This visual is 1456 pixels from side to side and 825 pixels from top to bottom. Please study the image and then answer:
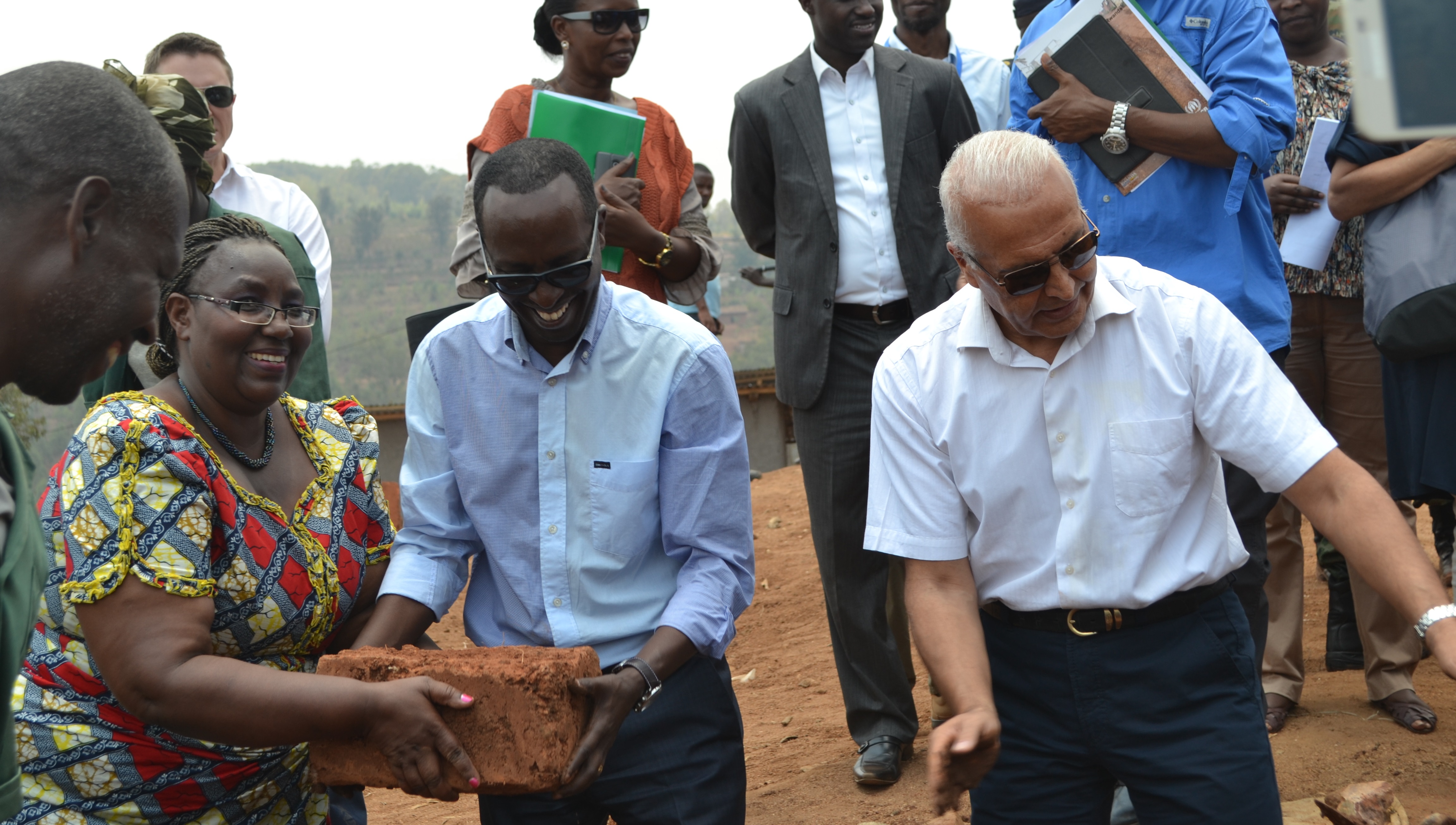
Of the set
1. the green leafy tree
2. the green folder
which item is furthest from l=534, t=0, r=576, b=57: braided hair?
the green leafy tree

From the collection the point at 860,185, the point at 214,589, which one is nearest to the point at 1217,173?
the point at 860,185

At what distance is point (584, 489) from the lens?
3.00 metres

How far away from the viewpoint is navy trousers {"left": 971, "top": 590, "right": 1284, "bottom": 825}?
2.69 m

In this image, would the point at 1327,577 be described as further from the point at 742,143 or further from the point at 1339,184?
the point at 742,143

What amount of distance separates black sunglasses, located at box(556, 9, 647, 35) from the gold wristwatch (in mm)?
766

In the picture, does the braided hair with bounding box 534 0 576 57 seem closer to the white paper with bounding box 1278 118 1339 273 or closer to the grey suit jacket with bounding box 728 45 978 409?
the grey suit jacket with bounding box 728 45 978 409

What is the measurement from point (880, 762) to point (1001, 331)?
2.04 m

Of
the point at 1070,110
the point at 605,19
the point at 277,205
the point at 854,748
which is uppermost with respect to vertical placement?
the point at 605,19

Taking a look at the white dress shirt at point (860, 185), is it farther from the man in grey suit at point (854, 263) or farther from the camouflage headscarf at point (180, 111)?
the camouflage headscarf at point (180, 111)

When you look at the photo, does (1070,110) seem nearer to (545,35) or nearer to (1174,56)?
(1174,56)

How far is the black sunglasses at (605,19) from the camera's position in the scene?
4.56 m

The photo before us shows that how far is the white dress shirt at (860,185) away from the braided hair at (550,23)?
90 cm

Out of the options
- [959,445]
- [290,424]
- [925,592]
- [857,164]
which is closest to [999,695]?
[925,592]

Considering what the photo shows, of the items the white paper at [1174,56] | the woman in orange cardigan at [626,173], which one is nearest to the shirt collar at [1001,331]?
the white paper at [1174,56]
